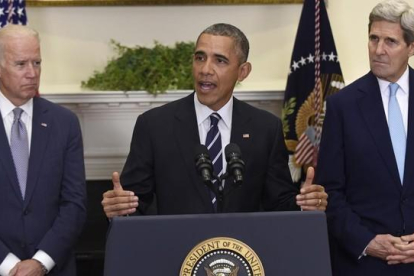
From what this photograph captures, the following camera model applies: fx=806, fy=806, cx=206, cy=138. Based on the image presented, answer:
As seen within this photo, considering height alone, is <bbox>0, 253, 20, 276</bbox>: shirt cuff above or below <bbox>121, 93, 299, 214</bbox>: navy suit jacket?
below

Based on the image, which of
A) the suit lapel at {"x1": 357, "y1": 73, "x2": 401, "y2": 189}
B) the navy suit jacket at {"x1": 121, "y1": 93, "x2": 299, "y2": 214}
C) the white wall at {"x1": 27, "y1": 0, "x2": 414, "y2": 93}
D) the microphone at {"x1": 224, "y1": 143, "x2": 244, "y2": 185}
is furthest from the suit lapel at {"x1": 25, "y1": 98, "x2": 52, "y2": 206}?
the white wall at {"x1": 27, "y1": 0, "x2": 414, "y2": 93}

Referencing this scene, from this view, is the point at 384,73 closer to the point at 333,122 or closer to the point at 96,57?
the point at 333,122

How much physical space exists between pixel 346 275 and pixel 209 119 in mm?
918

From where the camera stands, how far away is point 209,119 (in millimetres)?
3432

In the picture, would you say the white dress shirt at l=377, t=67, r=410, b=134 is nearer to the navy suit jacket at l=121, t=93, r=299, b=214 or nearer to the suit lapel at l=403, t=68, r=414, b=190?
the suit lapel at l=403, t=68, r=414, b=190

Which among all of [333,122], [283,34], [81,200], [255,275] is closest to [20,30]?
[81,200]

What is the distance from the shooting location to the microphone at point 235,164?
2557 millimetres

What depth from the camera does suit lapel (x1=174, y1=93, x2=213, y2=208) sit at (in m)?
3.33

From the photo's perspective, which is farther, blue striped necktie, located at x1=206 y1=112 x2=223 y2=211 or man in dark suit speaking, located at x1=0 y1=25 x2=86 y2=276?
man in dark suit speaking, located at x1=0 y1=25 x2=86 y2=276

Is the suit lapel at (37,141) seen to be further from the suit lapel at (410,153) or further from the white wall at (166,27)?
the white wall at (166,27)

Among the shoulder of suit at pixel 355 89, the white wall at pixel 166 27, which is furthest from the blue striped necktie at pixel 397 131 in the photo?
the white wall at pixel 166 27

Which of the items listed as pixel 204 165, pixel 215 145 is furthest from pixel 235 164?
pixel 215 145

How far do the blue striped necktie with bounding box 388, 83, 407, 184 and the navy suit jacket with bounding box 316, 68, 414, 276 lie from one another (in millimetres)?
32

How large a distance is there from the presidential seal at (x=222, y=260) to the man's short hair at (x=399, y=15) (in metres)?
1.40
